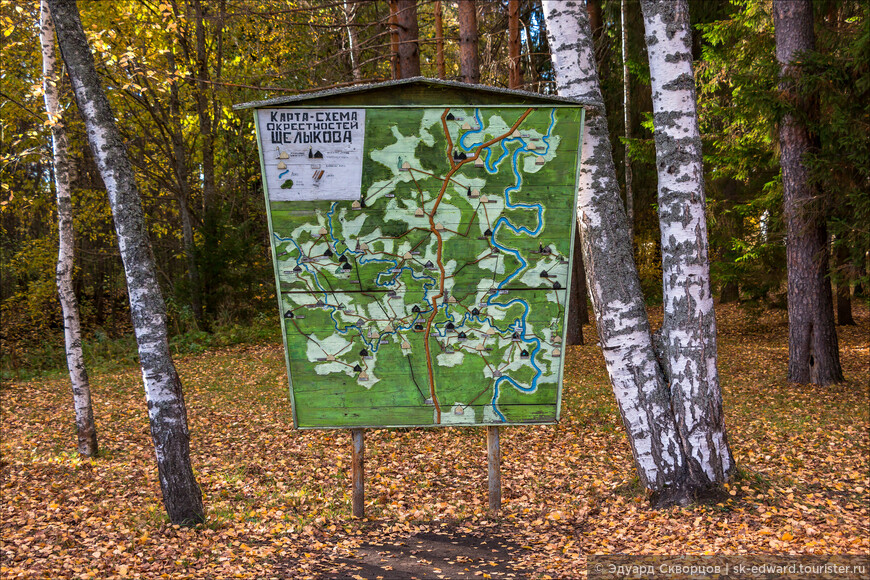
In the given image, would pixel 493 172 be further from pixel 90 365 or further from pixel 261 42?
pixel 261 42

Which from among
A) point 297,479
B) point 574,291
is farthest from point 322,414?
point 574,291

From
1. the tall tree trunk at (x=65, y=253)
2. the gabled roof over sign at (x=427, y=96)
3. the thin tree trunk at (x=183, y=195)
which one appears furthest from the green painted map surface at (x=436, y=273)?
the thin tree trunk at (x=183, y=195)

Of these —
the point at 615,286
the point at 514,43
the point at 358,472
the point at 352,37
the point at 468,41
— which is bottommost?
the point at 358,472

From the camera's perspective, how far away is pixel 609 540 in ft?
16.0

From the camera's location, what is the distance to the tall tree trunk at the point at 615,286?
5.21 meters

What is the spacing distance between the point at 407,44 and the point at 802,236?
22.2 ft

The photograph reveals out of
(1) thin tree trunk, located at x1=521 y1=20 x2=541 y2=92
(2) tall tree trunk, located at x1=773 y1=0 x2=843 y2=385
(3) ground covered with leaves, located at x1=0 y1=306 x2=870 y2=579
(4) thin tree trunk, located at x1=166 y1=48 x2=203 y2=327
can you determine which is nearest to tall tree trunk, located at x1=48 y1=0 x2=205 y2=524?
(3) ground covered with leaves, located at x1=0 y1=306 x2=870 y2=579

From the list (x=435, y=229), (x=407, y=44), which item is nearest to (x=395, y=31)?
(x=407, y=44)

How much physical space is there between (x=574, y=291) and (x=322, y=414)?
36.1 feet

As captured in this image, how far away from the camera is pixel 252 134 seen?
21.4 meters

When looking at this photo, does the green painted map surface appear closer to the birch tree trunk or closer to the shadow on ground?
the shadow on ground

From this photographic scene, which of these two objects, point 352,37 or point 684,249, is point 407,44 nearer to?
point 352,37

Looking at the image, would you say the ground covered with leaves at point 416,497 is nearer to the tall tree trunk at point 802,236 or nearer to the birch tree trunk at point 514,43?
the tall tree trunk at point 802,236

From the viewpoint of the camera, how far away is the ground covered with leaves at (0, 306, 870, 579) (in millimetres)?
4711
